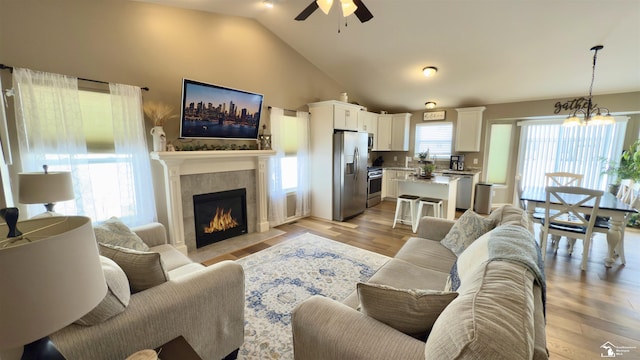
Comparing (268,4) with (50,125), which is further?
(268,4)

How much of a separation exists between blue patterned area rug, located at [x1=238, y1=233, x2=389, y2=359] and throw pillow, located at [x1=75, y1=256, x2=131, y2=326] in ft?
3.13

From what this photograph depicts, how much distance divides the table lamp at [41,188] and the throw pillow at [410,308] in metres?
2.50

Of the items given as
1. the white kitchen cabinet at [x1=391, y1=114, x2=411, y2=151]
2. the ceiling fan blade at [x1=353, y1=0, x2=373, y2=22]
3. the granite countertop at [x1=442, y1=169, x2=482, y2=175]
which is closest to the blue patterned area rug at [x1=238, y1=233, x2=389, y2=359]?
the ceiling fan blade at [x1=353, y1=0, x2=373, y2=22]

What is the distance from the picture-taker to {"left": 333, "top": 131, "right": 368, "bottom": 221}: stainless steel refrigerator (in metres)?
4.75

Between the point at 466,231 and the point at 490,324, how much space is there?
166cm

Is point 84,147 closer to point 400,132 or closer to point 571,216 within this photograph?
point 571,216

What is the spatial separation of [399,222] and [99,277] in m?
4.58

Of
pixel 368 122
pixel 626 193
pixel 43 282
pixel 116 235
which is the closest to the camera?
pixel 43 282

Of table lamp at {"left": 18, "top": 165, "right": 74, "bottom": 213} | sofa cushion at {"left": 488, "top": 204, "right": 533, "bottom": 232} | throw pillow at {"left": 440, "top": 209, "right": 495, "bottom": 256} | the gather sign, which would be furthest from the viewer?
the gather sign

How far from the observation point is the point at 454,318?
91 centimetres

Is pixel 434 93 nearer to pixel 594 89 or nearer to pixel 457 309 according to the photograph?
pixel 594 89

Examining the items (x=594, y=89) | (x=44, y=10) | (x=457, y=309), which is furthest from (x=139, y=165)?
(x=594, y=89)

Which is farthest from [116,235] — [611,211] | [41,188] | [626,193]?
[626,193]

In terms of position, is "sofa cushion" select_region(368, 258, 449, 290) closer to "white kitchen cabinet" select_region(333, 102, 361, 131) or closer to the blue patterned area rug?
the blue patterned area rug
